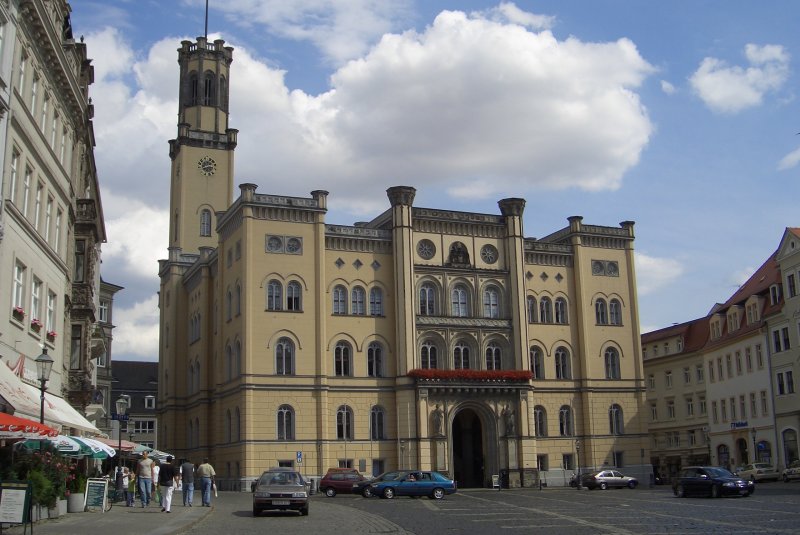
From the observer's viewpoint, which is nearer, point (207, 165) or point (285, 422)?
point (285, 422)

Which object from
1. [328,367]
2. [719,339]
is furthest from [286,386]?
[719,339]

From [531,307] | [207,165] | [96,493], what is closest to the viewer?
[96,493]

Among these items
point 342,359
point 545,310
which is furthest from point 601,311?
point 342,359

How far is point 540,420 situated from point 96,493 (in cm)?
4213

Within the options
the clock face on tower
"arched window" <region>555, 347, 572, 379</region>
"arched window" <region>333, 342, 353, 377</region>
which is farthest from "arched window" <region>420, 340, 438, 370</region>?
the clock face on tower

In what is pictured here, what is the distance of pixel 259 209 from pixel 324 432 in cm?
1544

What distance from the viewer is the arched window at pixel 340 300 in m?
63.9

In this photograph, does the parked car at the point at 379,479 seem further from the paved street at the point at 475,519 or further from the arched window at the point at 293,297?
the arched window at the point at 293,297

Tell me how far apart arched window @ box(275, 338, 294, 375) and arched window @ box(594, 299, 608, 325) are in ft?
79.9

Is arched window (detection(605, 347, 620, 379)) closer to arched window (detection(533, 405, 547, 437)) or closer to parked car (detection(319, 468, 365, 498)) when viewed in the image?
arched window (detection(533, 405, 547, 437))

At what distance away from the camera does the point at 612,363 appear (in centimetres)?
7100

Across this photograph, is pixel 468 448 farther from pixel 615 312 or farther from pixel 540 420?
pixel 615 312

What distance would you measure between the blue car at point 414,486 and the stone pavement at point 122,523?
46.4 feet

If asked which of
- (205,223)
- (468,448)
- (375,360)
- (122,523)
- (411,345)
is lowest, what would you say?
(122,523)
